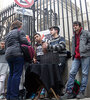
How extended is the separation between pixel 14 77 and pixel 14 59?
16.7 inches

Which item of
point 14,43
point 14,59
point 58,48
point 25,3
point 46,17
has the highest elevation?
point 25,3

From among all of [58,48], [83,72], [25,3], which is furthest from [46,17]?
[83,72]

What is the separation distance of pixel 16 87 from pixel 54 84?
0.89m

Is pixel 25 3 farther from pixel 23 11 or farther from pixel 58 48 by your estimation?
pixel 58 48

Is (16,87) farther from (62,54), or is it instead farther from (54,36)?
(54,36)

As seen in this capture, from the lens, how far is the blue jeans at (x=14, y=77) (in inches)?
139

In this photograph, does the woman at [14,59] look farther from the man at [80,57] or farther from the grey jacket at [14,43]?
the man at [80,57]

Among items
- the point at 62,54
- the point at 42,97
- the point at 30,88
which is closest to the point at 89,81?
the point at 62,54

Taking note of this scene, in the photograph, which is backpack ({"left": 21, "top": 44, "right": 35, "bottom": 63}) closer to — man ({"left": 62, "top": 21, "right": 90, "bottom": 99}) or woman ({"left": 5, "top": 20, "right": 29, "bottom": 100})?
woman ({"left": 5, "top": 20, "right": 29, "bottom": 100})

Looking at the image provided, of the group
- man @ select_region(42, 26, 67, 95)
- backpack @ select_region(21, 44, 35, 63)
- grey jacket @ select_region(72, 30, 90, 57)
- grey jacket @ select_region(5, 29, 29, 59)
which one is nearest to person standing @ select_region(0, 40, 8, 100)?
grey jacket @ select_region(5, 29, 29, 59)

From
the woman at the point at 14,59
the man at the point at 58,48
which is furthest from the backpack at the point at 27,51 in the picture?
the man at the point at 58,48

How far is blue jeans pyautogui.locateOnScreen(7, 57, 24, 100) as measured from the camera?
353cm

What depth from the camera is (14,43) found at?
3777 mm

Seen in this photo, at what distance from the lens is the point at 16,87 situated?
3553 millimetres
